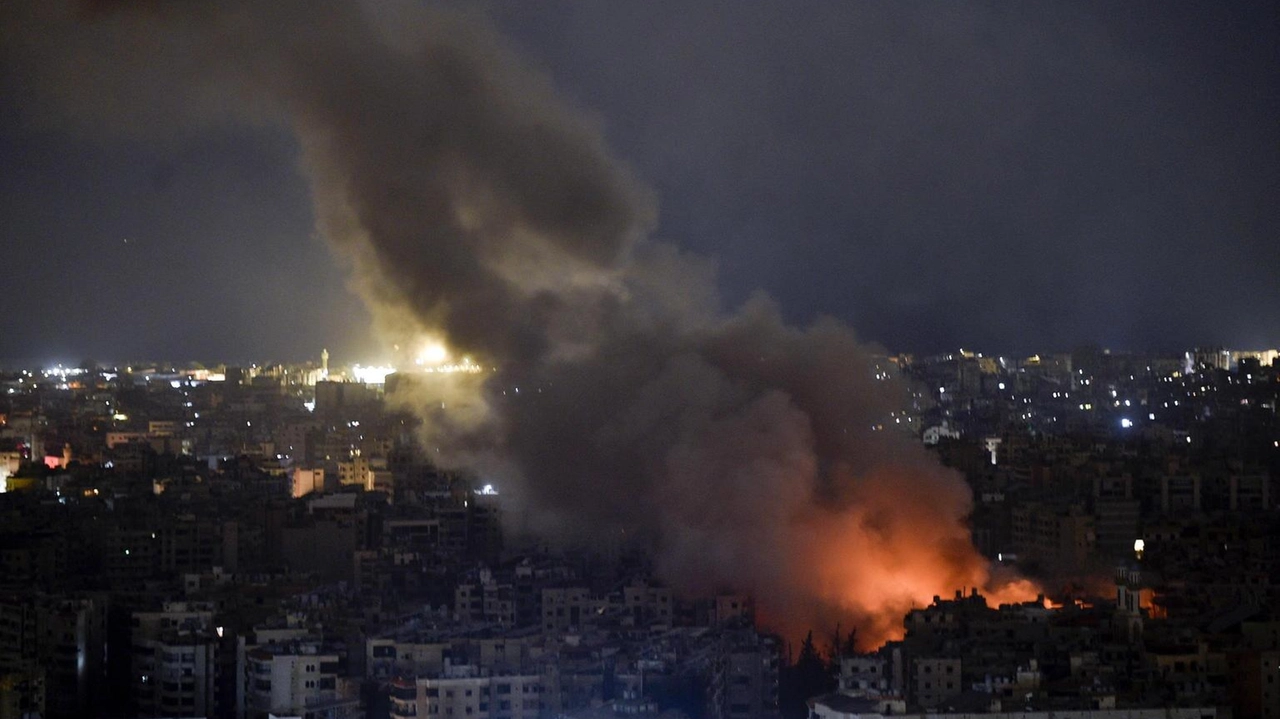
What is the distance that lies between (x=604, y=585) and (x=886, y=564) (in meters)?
2.26

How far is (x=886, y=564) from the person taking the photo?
18750 mm

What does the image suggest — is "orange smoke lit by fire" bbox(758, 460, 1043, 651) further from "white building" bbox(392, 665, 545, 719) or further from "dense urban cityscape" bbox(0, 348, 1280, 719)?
"white building" bbox(392, 665, 545, 719)

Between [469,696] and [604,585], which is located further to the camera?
[604,585]

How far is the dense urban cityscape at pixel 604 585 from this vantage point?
14.3 metres

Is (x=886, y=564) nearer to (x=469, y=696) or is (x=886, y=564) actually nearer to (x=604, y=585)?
(x=604, y=585)

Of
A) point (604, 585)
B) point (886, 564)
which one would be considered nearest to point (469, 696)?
point (604, 585)

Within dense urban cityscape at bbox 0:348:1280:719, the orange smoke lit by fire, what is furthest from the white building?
the orange smoke lit by fire

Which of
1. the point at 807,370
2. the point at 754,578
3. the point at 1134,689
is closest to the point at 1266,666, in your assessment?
the point at 1134,689

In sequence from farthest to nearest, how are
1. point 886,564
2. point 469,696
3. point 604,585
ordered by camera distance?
1. point 886,564
2. point 604,585
3. point 469,696

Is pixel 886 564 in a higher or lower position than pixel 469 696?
higher

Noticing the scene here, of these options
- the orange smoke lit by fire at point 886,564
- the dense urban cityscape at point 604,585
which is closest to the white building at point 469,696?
the dense urban cityscape at point 604,585

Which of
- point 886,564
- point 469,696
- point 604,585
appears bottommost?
point 469,696

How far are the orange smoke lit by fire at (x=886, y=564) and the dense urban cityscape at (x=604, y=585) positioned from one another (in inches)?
11.2

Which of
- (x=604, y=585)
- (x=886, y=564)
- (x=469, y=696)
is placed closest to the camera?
(x=469, y=696)
